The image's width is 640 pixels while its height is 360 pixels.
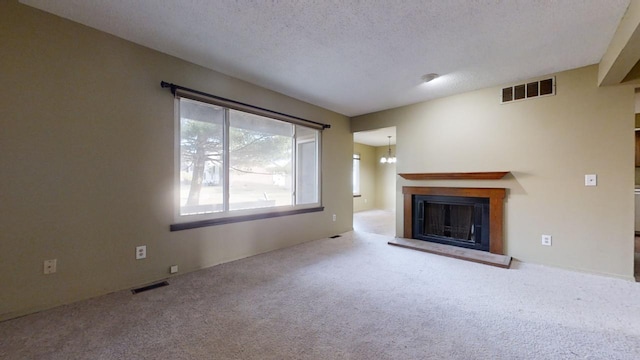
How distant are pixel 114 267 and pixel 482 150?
4656mm

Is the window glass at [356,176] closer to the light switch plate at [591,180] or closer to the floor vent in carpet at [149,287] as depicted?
the light switch plate at [591,180]

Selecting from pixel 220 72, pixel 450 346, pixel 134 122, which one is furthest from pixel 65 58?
pixel 450 346

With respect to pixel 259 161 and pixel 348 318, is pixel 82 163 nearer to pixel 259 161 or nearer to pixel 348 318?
pixel 259 161

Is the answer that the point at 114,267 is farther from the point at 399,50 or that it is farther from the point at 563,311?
the point at 563,311

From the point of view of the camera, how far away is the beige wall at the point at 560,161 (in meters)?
2.80

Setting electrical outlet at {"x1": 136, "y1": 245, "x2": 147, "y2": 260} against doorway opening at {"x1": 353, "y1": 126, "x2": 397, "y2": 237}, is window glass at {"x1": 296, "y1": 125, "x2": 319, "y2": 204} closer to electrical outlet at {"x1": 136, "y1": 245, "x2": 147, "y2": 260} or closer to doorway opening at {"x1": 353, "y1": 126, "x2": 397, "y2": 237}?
electrical outlet at {"x1": 136, "y1": 245, "x2": 147, "y2": 260}

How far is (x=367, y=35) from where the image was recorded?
2.37m

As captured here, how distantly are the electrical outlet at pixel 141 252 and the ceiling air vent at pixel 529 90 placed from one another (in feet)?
15.6

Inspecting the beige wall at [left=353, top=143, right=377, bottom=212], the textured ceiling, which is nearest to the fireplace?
Answer: the textured ceiling

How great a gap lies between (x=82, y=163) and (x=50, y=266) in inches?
34.7

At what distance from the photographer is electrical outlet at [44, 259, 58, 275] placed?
6.84 feet

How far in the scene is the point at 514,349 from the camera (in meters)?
1.61

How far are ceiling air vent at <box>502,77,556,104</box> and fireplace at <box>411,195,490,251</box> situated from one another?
1.43 metres

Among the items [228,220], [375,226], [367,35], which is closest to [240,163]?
[228,220]
